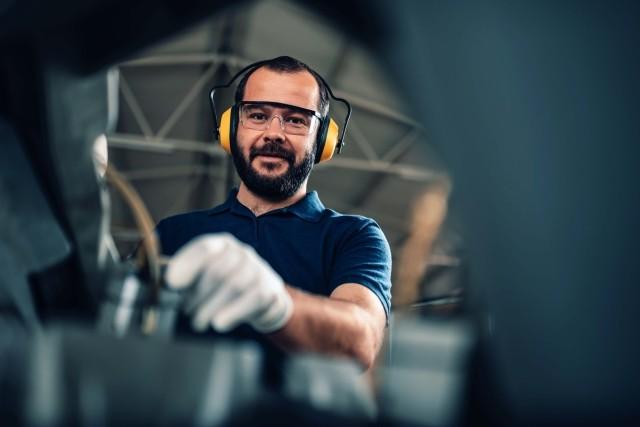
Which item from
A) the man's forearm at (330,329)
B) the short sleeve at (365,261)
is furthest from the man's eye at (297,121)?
the man's forearm at (330,329)

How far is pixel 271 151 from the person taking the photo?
1150mm

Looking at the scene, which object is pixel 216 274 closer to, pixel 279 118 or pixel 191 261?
pixel 191 261

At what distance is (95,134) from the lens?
626mm

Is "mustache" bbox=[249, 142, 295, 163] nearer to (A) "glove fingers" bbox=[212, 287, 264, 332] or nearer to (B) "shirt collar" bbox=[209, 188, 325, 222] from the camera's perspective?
(B) "shirt collar" bbox=[209, 188, 325, 222]


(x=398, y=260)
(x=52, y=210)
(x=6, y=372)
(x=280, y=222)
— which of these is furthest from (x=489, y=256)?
(x=398, y=260)

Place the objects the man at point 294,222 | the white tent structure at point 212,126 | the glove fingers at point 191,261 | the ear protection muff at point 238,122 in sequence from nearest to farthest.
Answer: the glove fingers at point 191,261 < the man at point 294,222 < the ear protection muff at point 238,122 < the white tent structure at point 212,126

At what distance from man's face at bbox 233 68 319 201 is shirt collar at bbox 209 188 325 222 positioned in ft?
0.15

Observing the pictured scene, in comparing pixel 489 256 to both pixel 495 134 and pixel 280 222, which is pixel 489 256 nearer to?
pixel 495 134

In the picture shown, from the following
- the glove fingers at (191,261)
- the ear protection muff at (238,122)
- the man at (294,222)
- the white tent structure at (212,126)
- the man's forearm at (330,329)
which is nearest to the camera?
the glove fingers at (191,261)

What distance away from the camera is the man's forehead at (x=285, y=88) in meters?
1.14

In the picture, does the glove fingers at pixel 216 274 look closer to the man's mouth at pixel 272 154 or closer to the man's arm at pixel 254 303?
the man's arm at pixel 254 303

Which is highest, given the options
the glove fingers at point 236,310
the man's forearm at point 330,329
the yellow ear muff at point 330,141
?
the yellow ear muff at point 330,141

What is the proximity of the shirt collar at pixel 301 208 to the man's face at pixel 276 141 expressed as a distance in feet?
0.15

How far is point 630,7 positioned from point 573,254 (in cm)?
19
